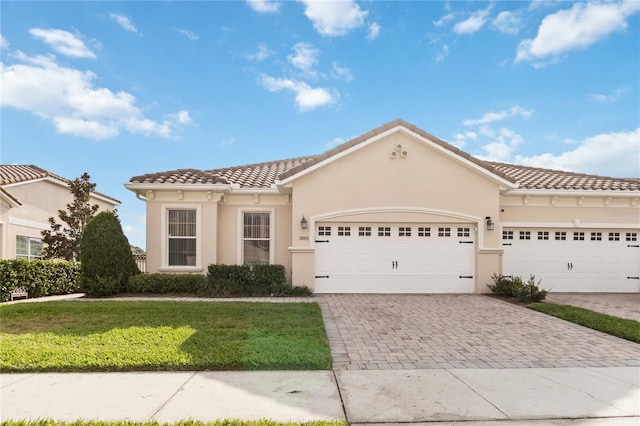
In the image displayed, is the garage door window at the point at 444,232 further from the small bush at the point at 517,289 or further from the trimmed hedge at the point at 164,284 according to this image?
the trimmed hedge at the point at 164,284

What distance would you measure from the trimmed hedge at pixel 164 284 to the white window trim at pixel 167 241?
2.93 feet

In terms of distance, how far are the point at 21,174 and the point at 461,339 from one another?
19628mm

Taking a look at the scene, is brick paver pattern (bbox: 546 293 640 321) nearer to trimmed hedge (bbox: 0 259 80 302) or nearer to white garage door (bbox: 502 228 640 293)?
white garage door (bbox: 502 228 640 293)

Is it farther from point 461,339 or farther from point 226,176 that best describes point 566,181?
point 226,176

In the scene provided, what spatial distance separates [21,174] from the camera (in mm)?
17219

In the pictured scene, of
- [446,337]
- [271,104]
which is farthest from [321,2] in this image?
[446,337]

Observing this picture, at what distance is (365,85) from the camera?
45.5 ft

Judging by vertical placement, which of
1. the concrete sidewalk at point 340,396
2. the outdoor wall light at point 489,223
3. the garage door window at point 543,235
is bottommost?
the concrete sidewalk at point 340,396

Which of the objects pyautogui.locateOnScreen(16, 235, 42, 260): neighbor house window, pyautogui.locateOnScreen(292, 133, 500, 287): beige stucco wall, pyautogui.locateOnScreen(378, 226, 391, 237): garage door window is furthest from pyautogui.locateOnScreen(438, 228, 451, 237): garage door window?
pyautogui.locateOnScreen(16, 235, 42, 260): neighbor house window

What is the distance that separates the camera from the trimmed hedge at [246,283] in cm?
1180

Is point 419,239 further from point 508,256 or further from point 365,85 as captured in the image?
point 365,85

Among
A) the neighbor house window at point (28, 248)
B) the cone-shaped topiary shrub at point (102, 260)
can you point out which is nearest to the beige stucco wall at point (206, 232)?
the cone-shaped topiary shrub at point (102, 260)

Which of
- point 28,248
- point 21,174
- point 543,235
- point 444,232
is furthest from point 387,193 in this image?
point 21,174

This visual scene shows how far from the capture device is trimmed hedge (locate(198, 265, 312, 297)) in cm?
1180
